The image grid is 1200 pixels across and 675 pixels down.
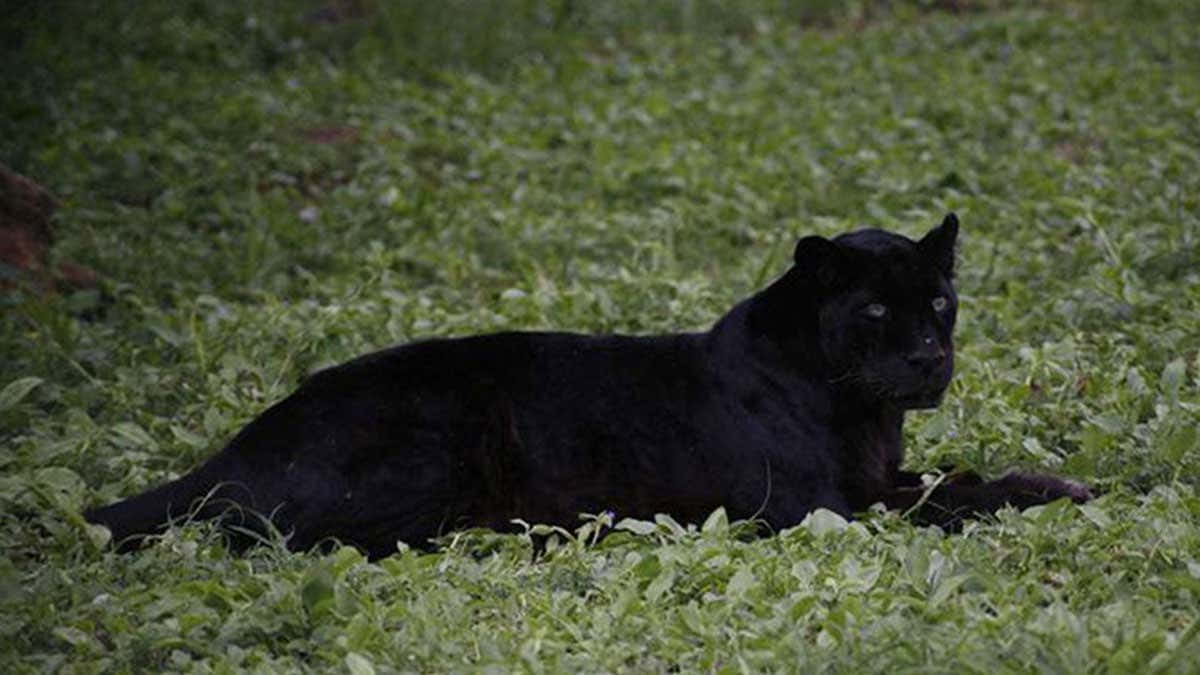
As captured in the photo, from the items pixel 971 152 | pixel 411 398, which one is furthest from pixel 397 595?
pixel 971 152

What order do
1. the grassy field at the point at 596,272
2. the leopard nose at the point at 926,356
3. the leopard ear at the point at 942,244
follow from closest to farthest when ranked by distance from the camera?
the grassy field at the point at 596,272 < the leopard nose at the point at 926,356 < the leopard ear at the point at 942,244

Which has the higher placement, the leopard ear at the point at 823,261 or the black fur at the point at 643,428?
the leopard ear at the point at 823,261

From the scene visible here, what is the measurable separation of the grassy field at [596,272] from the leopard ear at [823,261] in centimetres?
78

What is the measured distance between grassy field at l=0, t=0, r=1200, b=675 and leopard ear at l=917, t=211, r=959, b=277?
63 centimetres

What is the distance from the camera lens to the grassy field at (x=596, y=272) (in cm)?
424

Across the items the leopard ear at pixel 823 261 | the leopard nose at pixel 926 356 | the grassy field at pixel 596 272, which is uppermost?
the leopard ear at pixel 823 261

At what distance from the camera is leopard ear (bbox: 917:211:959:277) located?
5.61 metres

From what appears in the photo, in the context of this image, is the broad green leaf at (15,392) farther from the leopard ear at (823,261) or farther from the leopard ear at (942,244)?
the leopard ear at (942,244)

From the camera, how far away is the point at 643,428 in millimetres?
5617

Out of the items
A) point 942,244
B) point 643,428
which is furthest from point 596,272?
point 942,244

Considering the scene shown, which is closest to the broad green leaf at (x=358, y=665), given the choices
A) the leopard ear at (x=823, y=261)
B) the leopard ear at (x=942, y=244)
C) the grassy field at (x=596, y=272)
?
the grassy field at (x=596, y=272)

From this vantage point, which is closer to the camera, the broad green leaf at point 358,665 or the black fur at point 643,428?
the broad green leaf at point 358,665

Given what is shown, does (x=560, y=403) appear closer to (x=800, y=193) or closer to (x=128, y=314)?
(x=128, y=314)

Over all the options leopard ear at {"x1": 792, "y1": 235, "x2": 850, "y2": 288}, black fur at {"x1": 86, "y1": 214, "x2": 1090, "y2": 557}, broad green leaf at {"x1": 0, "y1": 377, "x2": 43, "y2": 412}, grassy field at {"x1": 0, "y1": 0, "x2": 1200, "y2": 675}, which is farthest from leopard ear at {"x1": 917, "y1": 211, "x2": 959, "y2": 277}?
broad green leaf at {"x1": 0, "y1": 377, "x2": 43, "y2": 412}
